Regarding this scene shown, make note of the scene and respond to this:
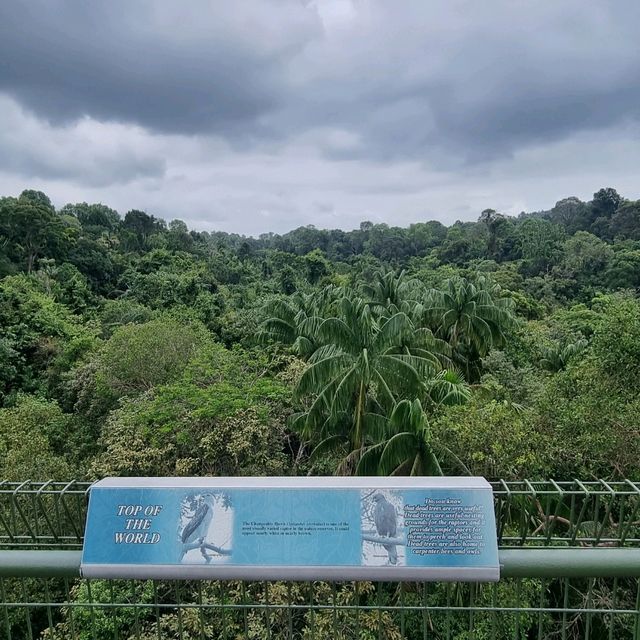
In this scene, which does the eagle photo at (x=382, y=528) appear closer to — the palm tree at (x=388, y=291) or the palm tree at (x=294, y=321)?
the palm tree at (x=294, y=321)

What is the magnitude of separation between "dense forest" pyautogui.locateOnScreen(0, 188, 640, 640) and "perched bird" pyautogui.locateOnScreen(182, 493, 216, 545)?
10.5 inches

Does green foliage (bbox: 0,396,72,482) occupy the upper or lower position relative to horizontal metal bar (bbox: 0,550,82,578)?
lower

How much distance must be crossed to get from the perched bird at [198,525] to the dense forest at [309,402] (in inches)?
10.5

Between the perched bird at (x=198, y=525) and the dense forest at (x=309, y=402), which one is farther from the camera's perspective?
the dense forest at (x=309, y=402)

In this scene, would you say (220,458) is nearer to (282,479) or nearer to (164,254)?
(282,479)

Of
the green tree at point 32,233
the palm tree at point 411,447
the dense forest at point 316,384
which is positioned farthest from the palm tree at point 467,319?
the green tree at point 32,233

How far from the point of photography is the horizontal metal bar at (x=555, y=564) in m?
1.99

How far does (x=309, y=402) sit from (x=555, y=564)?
1190 centimetres

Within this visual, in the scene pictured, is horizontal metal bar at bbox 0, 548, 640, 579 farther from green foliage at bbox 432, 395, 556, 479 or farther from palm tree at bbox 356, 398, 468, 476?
palm tree at bbox 356, 398, 468, 476

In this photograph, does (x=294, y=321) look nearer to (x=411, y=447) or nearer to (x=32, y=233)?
(x=411, y=447)

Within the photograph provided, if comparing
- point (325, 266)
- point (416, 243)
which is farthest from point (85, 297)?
point (416, 243)

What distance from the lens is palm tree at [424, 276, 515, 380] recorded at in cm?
1850

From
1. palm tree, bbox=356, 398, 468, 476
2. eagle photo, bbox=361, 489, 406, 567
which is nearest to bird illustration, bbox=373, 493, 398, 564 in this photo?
eagle photo, bbox=361, 489, 406, 567

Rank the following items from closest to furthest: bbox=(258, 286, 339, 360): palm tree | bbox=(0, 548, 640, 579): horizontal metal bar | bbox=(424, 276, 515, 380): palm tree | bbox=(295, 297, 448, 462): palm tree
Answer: bbox=(0, 548, 640, 579): horizontal metal bar < bbox=(295, 297, 448, 462): palm tree < bbox=(258, 286, 339, 360): palm tree < bbox=(424, 276, 515, 380): palm tree
